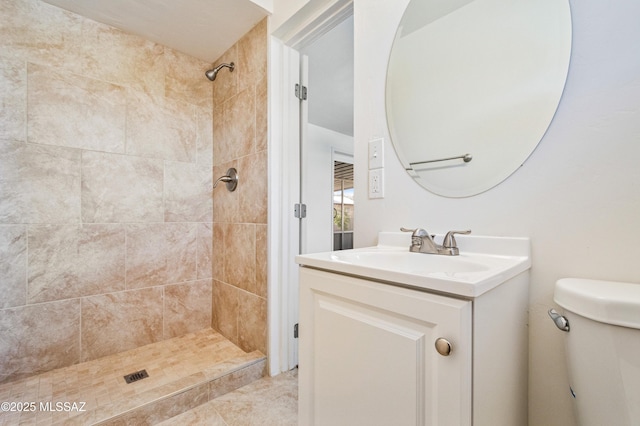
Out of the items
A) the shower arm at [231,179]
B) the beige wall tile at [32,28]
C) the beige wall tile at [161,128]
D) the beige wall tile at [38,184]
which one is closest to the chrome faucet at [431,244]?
the shower arm at [231,179]

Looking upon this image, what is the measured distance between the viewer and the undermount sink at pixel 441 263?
0.53m

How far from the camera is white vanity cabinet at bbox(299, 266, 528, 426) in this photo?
0.51 meters

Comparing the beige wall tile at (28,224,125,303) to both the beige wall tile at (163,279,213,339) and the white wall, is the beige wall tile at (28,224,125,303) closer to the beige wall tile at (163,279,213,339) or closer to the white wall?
the beige wall tile at (163,279,213,339)

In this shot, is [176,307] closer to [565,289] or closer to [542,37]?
[565,289]

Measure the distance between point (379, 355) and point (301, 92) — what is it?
61.8 inches

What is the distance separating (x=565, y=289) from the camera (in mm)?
625

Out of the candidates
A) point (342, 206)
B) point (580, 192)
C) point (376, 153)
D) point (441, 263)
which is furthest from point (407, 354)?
point (342, 206)

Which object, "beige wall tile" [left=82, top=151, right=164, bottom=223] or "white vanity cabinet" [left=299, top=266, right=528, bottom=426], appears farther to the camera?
"beige wall tile" [left=82, top=151, right=164, bottom=223]

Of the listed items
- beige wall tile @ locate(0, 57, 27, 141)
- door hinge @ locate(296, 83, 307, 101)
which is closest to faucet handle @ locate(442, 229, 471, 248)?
door hinge @ locate(296, 83, 307, 101)

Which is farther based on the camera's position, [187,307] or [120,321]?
[187,307]


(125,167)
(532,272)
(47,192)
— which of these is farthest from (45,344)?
(532,272)

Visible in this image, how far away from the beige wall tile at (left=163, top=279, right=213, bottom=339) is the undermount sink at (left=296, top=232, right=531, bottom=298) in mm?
1545

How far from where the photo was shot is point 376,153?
3.79 feet

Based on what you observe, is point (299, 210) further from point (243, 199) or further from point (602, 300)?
point (602, 300)
